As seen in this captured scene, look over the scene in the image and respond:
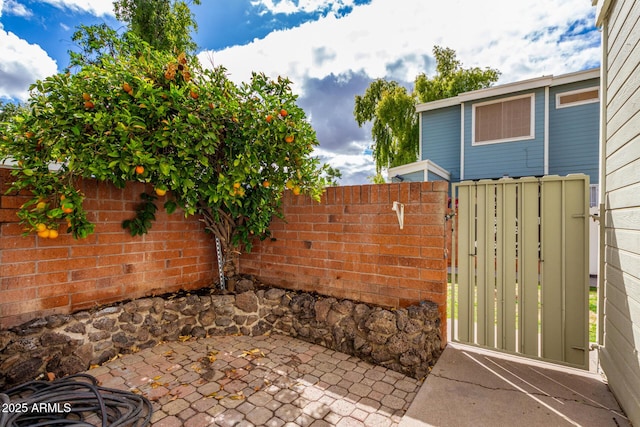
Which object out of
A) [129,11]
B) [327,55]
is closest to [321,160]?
[327,55]

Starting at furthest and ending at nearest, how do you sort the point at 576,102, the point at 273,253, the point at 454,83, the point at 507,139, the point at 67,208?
1. the point at 454,83
2. the point at 507,139
3. the point at 576,102
4. the point at 273,253
5. the point at 67,208

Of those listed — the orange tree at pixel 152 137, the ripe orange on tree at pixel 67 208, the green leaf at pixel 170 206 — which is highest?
the orange tree at pixel 152 137

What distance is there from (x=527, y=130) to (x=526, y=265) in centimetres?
923

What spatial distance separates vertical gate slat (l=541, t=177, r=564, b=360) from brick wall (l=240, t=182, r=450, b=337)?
0.84 m

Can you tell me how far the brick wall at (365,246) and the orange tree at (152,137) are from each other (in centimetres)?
47

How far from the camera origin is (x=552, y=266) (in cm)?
265

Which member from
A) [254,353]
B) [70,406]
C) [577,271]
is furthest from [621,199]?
[70,406]

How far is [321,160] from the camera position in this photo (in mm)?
3357

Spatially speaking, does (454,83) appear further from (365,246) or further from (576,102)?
(365,246)

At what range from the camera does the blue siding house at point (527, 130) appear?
9227mm

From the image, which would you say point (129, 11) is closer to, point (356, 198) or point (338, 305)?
point (356, 198)

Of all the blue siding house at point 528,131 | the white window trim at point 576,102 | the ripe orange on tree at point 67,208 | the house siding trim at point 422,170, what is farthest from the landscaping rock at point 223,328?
the white window trim at point 576,102

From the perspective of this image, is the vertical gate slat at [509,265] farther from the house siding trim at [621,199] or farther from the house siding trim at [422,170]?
the house siding trim at [422,170]

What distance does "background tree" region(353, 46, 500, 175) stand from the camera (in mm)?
15203
